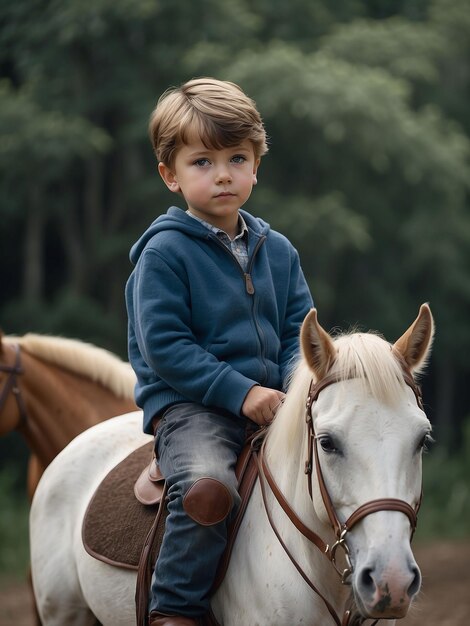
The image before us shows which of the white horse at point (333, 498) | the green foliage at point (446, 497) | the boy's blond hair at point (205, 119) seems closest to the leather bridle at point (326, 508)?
the white horse at point (333, 498)

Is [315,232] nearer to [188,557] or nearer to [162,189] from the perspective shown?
[162,189]

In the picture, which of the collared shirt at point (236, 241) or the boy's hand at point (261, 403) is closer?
the boy's hand at point (261, 403)

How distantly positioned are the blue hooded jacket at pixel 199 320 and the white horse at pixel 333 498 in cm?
24

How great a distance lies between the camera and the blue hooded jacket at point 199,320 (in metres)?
2.96

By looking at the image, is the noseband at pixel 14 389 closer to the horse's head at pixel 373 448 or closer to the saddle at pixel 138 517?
the saddle at pixel 138 517

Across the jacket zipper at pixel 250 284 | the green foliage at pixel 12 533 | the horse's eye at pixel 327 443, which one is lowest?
the green foliage at pixel 12 533

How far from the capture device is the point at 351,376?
8.57ft

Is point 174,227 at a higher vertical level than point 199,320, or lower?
higher

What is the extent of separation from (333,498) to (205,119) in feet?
4.18

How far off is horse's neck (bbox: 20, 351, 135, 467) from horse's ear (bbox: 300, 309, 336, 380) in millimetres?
2637

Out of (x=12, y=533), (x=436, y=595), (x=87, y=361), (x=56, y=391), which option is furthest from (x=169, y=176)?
(x=12, y=533)

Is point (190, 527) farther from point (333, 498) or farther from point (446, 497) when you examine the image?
point (446, 497)

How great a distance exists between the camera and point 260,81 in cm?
1250

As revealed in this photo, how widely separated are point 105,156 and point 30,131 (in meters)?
2.48
